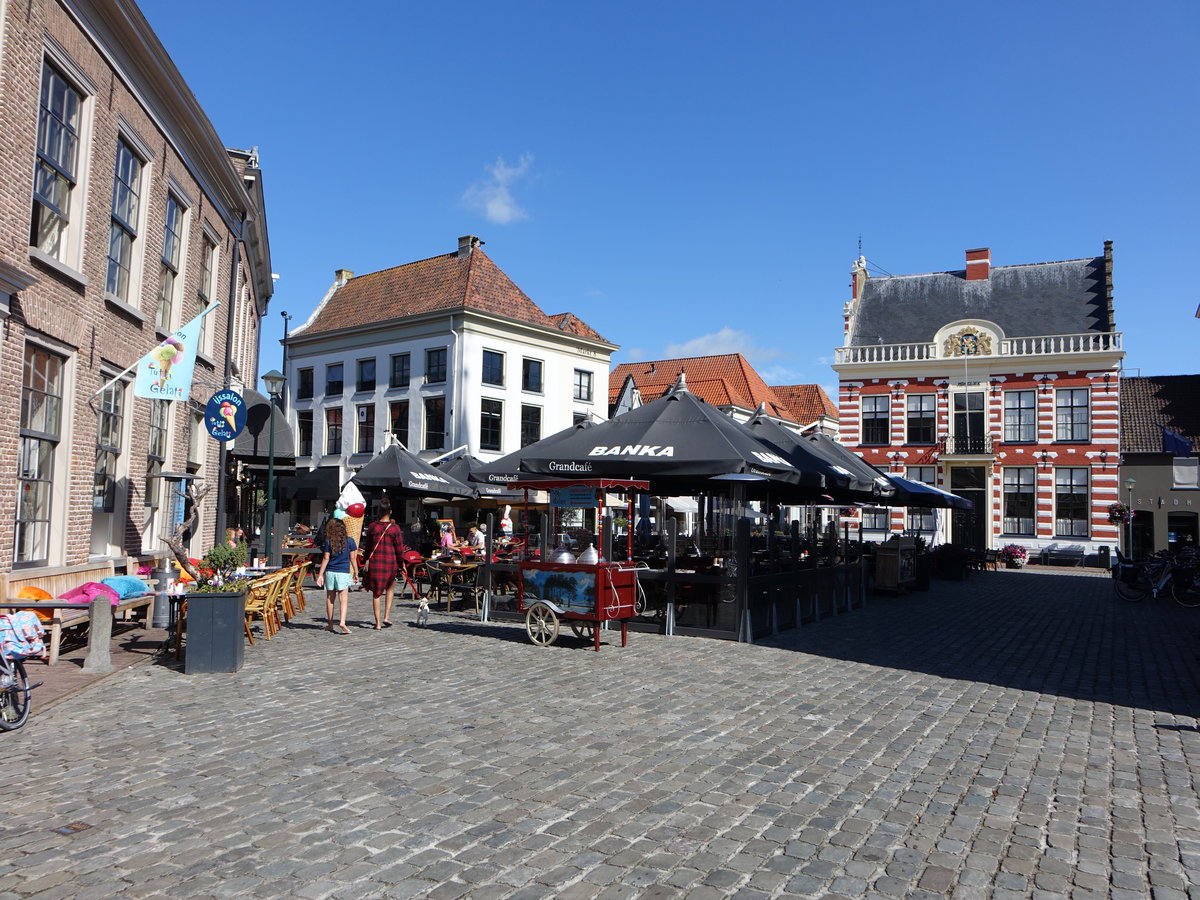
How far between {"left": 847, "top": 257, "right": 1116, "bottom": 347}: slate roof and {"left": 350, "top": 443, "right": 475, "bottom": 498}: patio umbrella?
28.8 meters

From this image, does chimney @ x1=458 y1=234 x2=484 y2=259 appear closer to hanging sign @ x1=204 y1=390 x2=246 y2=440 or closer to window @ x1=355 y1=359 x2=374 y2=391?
window @ x1=355 y1=359 x2=374 y2=391

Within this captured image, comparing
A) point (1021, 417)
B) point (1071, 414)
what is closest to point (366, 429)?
point (1021, 417)

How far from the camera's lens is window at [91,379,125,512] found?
12070 mm

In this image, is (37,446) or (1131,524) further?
(1131,524)

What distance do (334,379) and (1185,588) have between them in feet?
108

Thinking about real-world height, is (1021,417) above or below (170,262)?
above

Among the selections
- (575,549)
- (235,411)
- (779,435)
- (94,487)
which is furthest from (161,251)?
(779,435)

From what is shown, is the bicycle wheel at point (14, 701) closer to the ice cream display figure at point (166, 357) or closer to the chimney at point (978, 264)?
the ice cream display figure at point (166, 357)

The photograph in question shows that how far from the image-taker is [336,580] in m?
11.7

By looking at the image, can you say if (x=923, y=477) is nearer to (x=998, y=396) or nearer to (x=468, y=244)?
(x=998, y=396)

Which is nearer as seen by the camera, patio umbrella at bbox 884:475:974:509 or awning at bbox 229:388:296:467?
patio umbrella at bbox 884:475:974:509

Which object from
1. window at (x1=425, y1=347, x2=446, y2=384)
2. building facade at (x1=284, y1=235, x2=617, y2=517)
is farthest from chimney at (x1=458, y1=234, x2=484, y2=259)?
window at (x1=425, y1=347, x2=446, y2=384)

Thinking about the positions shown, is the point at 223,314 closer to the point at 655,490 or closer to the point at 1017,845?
the point at 655,490

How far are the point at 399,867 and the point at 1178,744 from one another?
5827 mm
